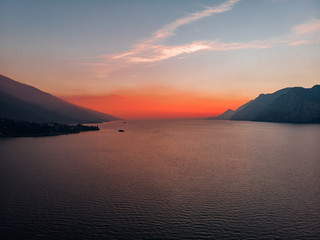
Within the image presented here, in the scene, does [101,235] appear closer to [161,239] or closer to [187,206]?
[161,239]

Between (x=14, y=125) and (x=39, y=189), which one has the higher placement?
(x=14, y=125)

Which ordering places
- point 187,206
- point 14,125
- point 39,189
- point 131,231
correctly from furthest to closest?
point 14,125 → point 39,189 → point 187,206 → point 131,231

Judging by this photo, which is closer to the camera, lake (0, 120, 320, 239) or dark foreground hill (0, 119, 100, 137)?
lake (0, 120, 320, 239)

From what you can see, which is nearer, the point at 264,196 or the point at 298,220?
the point at 298,220

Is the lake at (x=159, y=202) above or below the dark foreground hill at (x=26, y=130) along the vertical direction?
below

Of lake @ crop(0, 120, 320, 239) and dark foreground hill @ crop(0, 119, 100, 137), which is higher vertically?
dark foreground hill @ crop(0, 119, 100, 137)

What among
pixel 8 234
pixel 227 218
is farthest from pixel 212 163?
pixel 8 234

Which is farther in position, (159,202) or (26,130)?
(26,130)

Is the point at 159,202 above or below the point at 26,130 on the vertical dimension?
below

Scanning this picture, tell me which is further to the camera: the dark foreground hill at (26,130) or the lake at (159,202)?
the dark foreground hill at (26,130)

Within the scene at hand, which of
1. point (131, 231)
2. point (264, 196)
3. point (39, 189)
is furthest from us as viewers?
point (39, 189)
